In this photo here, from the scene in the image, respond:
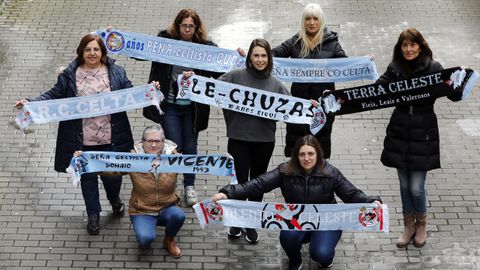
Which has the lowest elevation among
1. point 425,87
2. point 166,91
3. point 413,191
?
point 413,191

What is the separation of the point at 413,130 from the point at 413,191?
2.09 ft

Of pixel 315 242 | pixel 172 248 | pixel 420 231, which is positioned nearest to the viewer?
pixel 315 242

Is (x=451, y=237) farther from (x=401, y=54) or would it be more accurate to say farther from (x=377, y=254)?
(x=401, y=54)

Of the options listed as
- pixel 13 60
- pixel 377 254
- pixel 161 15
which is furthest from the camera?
pixel 161 15

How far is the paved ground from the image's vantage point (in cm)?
796

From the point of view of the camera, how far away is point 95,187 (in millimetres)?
8047

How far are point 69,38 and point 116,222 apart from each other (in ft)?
14.9

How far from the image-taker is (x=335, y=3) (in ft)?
43.2

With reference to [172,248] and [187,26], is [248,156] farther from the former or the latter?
[187,26]

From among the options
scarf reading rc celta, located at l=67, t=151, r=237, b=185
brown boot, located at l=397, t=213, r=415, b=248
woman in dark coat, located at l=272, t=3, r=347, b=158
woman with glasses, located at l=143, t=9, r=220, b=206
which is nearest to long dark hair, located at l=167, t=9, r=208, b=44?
woman with glasses, located at l=143, t=9, r=220, b=206

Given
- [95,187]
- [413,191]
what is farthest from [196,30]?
[413,191]

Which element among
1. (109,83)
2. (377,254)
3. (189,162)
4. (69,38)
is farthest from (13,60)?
(377,254)

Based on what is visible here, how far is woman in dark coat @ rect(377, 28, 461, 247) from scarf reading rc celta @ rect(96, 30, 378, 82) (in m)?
0.70

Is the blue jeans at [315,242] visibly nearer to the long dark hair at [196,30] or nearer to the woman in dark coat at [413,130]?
the woman in dark coat at [413,130]
